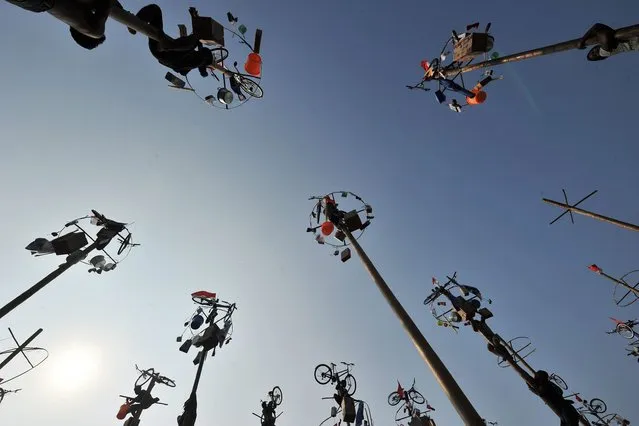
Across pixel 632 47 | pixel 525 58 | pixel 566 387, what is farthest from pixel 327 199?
pixel 566 387

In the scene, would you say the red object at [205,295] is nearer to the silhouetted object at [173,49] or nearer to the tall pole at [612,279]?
the silhouetted object at [173,49]

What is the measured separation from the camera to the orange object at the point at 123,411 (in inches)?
603

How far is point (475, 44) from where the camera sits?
33.0ft

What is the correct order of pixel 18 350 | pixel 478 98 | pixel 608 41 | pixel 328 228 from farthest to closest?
pixel 18 350, pixel 478 98, pixel 328 228, pixel 608 41

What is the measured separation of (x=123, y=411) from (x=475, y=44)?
23.9m

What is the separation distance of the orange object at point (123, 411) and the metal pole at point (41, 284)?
985 centimetres

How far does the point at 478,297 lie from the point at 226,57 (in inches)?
686

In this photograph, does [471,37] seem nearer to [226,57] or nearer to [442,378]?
[226,57]

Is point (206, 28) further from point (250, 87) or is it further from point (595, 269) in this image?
point (595, 269)

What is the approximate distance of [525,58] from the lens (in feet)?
26.9

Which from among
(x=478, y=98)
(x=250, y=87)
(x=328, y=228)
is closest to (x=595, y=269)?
(x=478, y=98)

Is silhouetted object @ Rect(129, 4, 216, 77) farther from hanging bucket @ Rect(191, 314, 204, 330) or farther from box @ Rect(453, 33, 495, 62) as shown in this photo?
hanging bucket @ Rect(191, 314, 204, 330)

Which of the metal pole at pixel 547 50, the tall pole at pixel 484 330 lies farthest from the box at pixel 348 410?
the metal pole at pixel 547 50

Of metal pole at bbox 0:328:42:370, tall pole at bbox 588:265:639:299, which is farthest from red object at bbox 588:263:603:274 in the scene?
metal pole at bbox 0:328:42:370
